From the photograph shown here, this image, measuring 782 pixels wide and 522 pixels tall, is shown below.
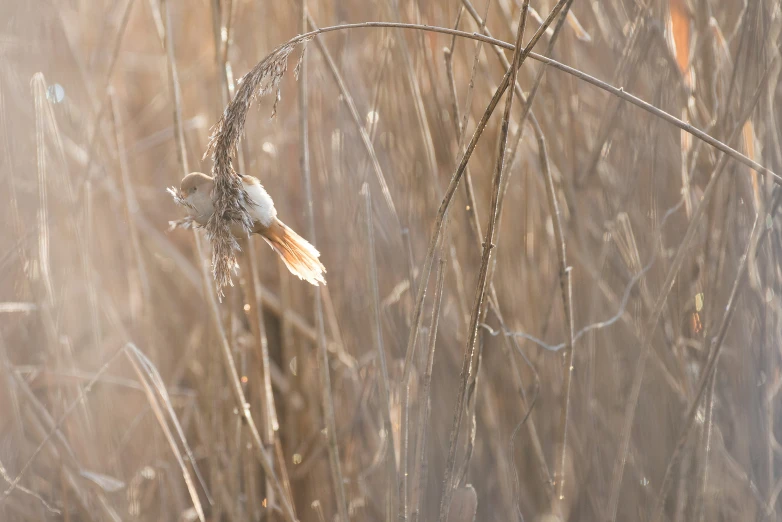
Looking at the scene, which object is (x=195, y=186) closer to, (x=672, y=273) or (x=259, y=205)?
(x=259, y=205)

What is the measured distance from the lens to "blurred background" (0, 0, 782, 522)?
709 millimetres

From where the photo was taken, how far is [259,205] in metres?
0.46

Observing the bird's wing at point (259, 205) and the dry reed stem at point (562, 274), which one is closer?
the bird's wing at point (259, 205)

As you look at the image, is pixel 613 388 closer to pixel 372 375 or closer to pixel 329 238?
pixel 372 375

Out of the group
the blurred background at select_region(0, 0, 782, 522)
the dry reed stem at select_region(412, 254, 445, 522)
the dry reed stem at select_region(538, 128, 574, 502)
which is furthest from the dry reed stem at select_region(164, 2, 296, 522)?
the dry reed stem at select_region(538, 128, 574, 502)

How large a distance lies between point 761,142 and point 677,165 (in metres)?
0.15

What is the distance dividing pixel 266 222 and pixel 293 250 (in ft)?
0.09

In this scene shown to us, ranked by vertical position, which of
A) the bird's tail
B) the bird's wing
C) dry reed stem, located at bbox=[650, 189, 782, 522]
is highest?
the bird's wing

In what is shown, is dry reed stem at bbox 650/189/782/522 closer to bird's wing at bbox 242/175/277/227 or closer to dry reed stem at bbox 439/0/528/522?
dry reed stem at bbox 439/0/528/522

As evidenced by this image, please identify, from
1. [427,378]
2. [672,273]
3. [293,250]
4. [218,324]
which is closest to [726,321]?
[672,273]

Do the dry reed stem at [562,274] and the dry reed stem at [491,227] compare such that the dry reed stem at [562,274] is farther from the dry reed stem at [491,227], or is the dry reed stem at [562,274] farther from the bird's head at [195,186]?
the bird's head at [195,186]

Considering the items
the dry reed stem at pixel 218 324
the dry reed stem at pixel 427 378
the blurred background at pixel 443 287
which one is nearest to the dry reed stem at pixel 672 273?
the blurred background at pixel 443 287

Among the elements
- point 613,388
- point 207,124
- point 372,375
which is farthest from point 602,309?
point 207,124

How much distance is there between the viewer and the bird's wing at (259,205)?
17.7 inches
